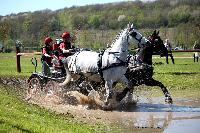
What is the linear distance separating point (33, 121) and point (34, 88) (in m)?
5.97

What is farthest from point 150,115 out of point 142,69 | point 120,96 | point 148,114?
point 142,69

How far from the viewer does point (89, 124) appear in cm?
1163

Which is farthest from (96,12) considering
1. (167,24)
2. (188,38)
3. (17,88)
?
(17,88)

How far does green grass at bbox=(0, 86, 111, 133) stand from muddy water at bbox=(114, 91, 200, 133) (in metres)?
1.10

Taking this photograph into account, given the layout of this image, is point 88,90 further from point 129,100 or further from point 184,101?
point 184,101

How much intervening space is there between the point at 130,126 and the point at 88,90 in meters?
3.93

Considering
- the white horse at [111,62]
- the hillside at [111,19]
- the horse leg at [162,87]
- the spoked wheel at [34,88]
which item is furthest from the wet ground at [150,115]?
the hillside at [111,19]

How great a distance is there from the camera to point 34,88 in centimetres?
1617

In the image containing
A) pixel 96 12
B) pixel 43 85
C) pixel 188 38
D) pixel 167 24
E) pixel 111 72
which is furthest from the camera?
pixel 96 12

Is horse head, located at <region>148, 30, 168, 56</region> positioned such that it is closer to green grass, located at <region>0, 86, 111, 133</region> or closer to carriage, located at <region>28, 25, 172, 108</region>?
carriage, located at <region>28, 25, 172, 108</region>

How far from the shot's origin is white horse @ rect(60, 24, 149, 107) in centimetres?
1404

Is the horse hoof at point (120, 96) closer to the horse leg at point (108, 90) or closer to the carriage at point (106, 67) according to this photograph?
the carriage at point (106, 67)

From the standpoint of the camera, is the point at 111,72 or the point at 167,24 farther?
the point at 167,24

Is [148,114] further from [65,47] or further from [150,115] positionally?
[65,47]
